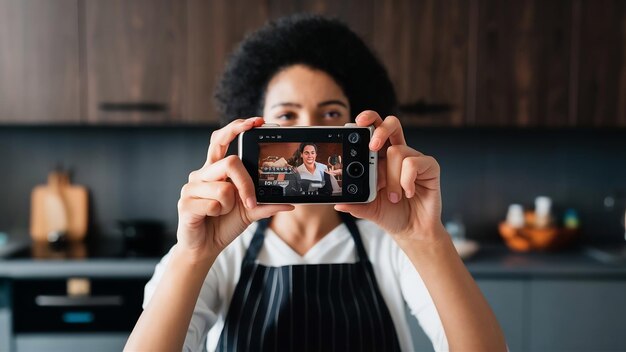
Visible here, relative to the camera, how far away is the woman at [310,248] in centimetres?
76

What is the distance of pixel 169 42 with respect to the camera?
196 centimetres

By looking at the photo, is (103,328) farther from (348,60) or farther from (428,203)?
(428,203)

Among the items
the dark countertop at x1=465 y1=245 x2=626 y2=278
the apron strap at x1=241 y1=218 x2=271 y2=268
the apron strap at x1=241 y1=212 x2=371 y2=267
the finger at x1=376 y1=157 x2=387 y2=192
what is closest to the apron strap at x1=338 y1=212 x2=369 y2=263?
the apron strap at x1=241 y1=212 x2=371 y2=267

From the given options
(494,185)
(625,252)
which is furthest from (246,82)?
(625,252)

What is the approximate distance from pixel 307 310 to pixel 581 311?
128 centimetres

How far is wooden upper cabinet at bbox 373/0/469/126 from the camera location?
198 cm

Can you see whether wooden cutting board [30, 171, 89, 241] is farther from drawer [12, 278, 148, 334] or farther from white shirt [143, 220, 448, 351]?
white shirt [143, 220, 448, 351]

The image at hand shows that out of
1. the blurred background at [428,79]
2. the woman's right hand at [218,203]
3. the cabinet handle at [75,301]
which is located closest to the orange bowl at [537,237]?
the blurred background at [428,79]

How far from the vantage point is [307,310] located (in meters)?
0.95

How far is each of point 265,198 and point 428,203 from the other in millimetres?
246

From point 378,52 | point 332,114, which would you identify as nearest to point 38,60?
point 378,52

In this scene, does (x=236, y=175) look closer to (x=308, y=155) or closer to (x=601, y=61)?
(x=308, y=155)

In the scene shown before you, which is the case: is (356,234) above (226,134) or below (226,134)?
below

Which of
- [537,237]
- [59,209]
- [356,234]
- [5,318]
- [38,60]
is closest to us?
[356,234]
